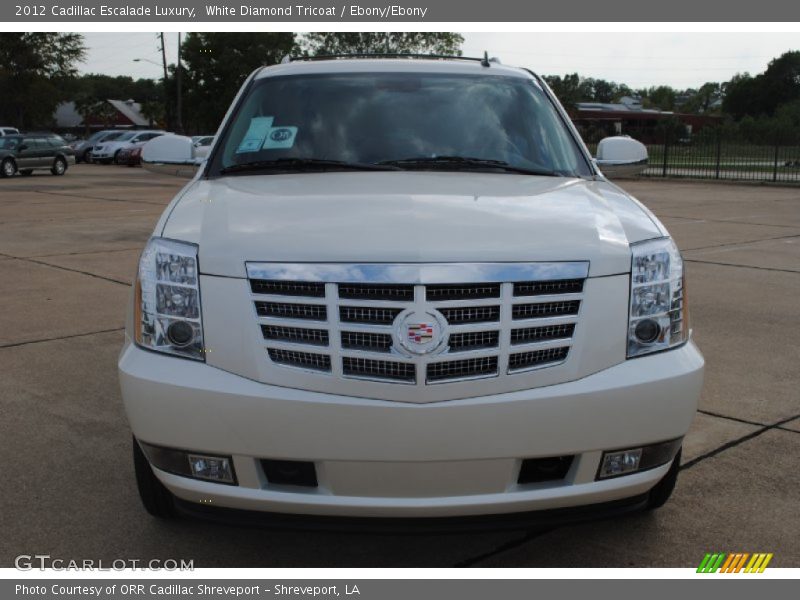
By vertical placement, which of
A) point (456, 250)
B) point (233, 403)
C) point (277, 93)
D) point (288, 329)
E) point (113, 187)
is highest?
point (277, 93)

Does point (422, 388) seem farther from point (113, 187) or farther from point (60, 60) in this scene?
point (60, 60)

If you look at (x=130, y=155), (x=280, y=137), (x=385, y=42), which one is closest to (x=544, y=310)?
(x=280, y=137)

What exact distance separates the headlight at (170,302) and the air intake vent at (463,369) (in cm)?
71

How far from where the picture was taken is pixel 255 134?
4246 mm

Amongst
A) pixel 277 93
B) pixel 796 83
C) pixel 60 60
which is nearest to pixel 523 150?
pixel 277 93

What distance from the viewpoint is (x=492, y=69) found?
4742 mm

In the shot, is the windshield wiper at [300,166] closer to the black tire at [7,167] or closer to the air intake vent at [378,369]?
the air intake vent at [378,369]

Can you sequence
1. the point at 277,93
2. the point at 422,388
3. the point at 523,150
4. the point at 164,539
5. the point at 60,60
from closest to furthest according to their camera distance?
the point at 422,388, the point at 164,539, the point at 523,150, the point at 277,93, the point at 60,60

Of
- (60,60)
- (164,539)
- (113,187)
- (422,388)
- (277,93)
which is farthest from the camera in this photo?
(60,60)

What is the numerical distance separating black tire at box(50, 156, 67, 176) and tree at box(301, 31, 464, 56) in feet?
138

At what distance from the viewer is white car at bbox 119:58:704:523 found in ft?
8.93

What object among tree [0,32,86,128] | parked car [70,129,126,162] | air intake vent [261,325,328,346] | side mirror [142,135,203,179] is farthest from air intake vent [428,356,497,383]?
tree [0,32,86,128]

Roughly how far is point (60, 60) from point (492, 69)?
207 feet

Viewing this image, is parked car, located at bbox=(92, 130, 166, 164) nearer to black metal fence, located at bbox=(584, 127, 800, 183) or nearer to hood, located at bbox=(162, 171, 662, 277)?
black metal fence, located at bbox=(584, 127, 800, 183)
